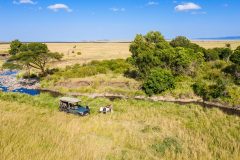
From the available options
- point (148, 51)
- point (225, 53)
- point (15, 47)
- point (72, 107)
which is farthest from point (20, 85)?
point (225, 53)

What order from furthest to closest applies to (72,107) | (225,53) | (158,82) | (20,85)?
(225,53)
(20,85)
(158,82)
(72,107)

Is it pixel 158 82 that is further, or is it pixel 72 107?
pixel 158 82

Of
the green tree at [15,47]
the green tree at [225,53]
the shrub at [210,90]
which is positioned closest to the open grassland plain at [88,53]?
the green tree at [15,47]

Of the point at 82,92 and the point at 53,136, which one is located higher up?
the point at 53,136

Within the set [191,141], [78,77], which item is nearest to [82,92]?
[78,77]

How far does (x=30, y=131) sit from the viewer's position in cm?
666

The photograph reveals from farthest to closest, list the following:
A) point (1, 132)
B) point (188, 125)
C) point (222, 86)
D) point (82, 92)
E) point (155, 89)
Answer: point (82, 92) < point (155, 89) < point (222, 86) < point (188, 125) < point (1, 132)

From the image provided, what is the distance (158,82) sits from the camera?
3819 centimetres

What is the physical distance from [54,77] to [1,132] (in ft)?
147

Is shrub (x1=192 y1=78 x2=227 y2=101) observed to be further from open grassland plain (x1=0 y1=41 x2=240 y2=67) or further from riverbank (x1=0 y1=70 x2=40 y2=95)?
open grassland plain (x1=0 y1=41 x2=240 y2=67)

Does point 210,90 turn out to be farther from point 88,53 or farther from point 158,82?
point 88,53

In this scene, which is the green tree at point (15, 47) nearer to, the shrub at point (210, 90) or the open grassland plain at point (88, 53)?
the open grassland plain at point (88, 53)

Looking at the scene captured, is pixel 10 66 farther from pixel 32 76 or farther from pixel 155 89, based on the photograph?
pixel 155 89

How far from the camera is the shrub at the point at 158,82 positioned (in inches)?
1495
